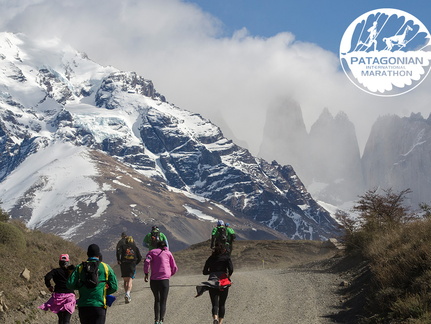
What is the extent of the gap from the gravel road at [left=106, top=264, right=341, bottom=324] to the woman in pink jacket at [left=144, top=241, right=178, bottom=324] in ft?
4.09

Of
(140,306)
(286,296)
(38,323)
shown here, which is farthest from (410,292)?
(38,323)

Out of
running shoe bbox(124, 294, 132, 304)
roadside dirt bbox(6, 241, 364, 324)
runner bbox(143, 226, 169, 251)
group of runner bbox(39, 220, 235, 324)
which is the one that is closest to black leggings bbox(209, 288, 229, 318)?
group of runner bbox(39, 220, 235, 324)

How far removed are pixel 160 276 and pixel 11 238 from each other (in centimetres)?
1012

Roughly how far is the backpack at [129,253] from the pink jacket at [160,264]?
4655 mm

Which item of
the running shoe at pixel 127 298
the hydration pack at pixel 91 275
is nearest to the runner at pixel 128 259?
the running shoe at pixel 127 298

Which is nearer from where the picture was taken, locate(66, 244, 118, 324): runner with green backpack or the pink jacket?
locate(66, 244, 118, 324): runner with green backpack

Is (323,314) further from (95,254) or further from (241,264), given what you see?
(241,264)

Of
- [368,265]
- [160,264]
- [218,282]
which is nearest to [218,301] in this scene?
[218,282]

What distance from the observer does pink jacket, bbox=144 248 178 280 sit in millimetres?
15518

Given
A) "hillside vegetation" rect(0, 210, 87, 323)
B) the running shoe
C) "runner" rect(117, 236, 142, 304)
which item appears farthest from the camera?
"runner" rect(117, 236, 142, 304)

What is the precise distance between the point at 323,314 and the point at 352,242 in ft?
43.7

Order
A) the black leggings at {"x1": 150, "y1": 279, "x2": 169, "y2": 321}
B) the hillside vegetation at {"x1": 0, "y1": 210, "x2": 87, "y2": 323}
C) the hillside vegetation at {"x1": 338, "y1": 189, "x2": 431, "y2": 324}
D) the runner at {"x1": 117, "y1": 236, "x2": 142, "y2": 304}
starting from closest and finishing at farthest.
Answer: the hillside vegetation at {"x1": 338, "y1": 189, "x2": 431, "y2": 324} → the black leggings at {"x1": 150, "y1": 279, "x2": 169, "y2": 321} → the hillside vegetation at {"x1": 0, "y1": 210, "x2": 87, "y2": 323} → the runner at {"x1": 117, "y1": 236, "x2": 142, "y2": 304}

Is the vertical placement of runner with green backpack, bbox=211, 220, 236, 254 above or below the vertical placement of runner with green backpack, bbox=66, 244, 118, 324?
above

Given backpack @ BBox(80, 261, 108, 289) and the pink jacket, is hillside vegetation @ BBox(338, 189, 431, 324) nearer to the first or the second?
the pink jacket
